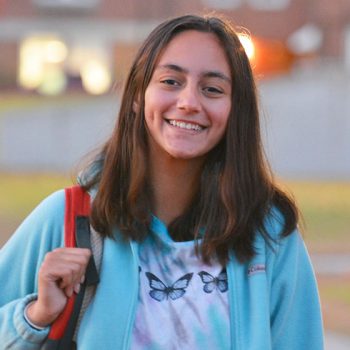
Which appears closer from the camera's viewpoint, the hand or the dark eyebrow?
the hand

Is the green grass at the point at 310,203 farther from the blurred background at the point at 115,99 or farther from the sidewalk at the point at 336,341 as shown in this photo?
the sidewalk at the point at 336,341

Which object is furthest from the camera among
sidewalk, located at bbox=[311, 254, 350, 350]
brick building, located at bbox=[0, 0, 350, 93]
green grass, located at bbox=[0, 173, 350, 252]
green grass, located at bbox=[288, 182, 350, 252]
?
brick building, located at bbox=[0, 0, 350, 93]

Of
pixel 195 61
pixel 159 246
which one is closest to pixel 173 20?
pixel 195 61

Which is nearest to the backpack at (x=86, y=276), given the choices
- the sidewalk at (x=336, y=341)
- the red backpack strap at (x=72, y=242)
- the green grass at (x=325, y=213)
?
the red backpack strap at (x=72, y=242)

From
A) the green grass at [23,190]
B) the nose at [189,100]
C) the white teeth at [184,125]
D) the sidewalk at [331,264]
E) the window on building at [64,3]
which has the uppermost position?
the nose at [189,100]

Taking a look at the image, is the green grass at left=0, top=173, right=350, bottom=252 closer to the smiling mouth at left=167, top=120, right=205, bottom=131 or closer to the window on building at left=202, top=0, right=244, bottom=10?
the smiling mouth at left=167, top=120, right=205, bottom=131

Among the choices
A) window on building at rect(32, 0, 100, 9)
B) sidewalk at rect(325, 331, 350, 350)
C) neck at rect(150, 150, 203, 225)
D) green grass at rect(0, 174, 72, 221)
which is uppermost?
neck at rect(150, 150, 203, 225)

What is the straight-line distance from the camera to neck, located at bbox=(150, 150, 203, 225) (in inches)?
115

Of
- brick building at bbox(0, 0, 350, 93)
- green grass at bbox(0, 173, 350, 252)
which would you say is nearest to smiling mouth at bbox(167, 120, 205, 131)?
green grass at bbox(0, 173, 350, 252)

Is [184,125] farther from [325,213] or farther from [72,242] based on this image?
[325,213]

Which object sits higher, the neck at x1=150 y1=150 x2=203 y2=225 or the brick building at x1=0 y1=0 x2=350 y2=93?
the neck at x1=150 y1=150 x2=203 y2=225

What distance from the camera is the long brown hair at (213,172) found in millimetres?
2828

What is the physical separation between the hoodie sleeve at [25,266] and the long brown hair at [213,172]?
120 millimetres

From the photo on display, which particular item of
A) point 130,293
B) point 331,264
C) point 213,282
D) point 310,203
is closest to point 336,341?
point 331,264
